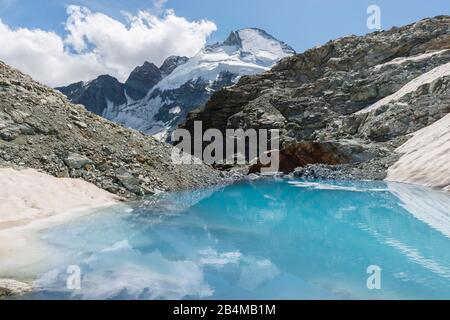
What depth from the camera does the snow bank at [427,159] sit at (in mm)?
28938

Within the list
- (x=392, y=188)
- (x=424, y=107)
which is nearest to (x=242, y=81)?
(x=424, y=107)

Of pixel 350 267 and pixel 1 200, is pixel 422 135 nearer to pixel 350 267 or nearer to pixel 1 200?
pixel 350 267

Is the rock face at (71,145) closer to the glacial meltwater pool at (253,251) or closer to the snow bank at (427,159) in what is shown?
the glacial meltwater pool at (253,251)

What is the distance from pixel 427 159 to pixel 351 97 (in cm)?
3362

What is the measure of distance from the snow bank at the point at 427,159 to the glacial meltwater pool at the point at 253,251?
21.4 ft

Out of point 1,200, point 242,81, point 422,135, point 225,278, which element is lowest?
point 225,278

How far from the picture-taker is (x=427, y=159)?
32188mm

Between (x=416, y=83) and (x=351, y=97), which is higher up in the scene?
(x=351, y=97)

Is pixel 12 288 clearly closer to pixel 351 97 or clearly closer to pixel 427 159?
pixel 427 159

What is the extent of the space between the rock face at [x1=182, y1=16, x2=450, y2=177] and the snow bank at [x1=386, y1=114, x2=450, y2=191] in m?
2.29

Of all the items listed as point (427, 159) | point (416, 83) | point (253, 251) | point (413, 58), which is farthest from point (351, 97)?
point (253, 251)

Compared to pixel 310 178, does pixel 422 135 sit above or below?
above

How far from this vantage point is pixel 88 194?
21.8 metres
